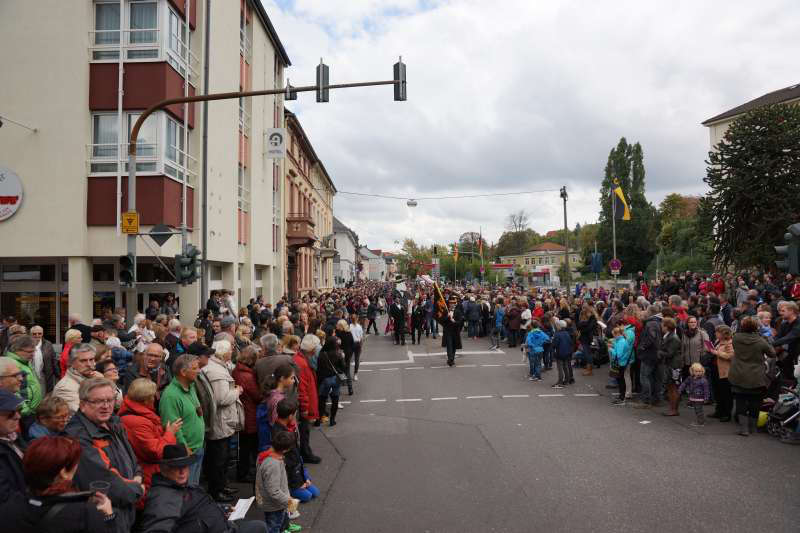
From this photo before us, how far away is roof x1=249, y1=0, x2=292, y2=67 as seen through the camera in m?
24.3

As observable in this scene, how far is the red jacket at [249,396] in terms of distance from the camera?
21.7ft

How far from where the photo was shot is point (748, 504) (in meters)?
5.45

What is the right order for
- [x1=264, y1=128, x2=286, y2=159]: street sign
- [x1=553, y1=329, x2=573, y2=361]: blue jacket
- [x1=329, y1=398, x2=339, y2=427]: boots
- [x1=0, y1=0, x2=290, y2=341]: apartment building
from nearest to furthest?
[x1=329, y1=398, x2=339, y2=427]: boots → [x1=553, y1=329, x2=573, y2=361]: blue jacket → [x1=0, y1=0, x2=290, y2=341]: apartment building → [x1=264, y1=128, x2=286, y2=159]: street sign

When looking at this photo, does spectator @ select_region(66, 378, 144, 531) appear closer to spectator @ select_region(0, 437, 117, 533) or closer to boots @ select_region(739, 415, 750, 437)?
spectator @ select_region(0, 437, 117, 533)

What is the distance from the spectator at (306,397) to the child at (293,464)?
→ 3.67 ft

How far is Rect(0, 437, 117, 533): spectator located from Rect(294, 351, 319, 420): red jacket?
162 inches

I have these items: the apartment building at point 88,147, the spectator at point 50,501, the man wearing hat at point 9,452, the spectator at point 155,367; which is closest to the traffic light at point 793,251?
the spectator at point 155,367

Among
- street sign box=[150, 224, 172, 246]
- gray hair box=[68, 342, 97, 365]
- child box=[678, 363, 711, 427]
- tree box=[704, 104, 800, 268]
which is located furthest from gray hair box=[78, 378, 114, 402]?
tree box=[704, 104, 800, 268]

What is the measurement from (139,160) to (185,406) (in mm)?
11628

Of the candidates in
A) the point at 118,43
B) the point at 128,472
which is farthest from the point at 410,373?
the point at 118,43

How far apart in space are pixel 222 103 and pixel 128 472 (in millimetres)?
18199

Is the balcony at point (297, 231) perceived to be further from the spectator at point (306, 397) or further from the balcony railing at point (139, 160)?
the spectator at point (306, 397)

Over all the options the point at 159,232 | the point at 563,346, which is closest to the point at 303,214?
→ the point at 159,232

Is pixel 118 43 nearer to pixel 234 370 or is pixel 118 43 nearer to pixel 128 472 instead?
pixel 234 370
